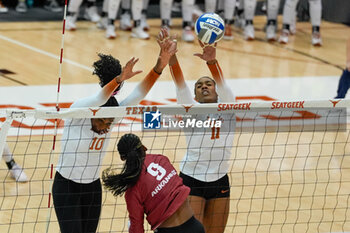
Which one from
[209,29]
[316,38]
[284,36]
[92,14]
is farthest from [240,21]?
[209,29]

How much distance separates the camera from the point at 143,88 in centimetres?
664

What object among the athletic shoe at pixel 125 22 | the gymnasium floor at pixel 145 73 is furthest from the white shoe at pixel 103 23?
the athletic shoe at pixel 125 22

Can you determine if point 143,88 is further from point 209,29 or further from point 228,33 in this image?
point 228,33

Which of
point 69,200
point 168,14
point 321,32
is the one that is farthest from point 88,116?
point 321,32

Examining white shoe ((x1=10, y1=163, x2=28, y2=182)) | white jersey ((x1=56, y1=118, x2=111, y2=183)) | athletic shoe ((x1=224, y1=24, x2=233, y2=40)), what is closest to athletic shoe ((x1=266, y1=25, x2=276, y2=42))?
athletic shoe ((x1=224, y1=24, x2=233, y2=40))

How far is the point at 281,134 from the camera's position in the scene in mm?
11266

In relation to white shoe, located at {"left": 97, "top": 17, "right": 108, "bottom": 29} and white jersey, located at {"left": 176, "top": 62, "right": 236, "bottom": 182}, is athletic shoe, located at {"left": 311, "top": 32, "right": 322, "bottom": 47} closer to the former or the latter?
white shoe, located at {"left": 97, "top": 17, "right": 108, "bottom": 29}

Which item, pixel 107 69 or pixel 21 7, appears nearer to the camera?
pixel 107 69

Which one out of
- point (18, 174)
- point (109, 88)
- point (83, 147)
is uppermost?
point (109, 88)

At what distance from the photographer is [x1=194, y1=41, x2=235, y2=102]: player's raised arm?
22.0 ft

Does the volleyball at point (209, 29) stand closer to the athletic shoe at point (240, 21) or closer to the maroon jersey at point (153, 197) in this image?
the maroon jersey at point (153, 197)

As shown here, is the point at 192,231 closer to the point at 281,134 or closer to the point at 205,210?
the point at 205,210

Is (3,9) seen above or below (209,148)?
below

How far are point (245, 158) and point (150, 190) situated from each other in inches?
173
